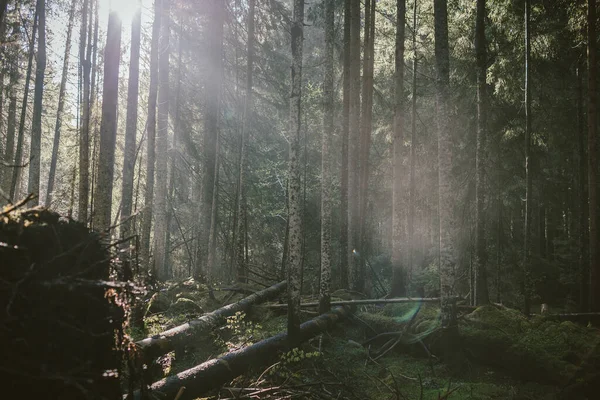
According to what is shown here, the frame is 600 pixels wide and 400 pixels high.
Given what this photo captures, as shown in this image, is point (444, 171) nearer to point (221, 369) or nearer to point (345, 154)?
point (345, 154)

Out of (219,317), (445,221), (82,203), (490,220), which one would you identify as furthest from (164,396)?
(490,220)

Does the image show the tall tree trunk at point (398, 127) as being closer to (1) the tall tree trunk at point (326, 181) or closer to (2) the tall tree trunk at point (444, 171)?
(1) the tall tree trunk at point (326, 181)

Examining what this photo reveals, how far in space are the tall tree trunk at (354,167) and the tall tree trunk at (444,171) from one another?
5043 mm

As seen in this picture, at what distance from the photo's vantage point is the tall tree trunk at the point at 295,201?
7.74m

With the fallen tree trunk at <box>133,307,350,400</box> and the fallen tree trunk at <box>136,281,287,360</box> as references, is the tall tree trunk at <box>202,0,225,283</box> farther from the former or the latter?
the fallen tree trunk at <box>133,307,350,400</box>

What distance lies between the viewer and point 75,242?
3029 mm

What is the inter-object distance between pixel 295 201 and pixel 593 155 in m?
10.8

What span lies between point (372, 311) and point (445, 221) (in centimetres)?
456

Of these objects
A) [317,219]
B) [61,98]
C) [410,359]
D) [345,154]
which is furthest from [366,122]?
[61,98]

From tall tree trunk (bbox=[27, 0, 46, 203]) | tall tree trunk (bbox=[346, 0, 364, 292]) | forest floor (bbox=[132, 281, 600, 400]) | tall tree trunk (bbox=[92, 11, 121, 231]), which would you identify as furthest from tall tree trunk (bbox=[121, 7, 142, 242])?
tall tree trunk (bbox=[27, 0, 46, 203])

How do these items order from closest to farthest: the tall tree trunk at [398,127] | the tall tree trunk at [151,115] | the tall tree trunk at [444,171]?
the tall tree trunk at [444,171], the tall tree trunk at [151,115], the tall tree trunk at [398,127]

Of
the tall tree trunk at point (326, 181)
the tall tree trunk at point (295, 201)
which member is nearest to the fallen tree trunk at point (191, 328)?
the tall tree trunk at point (295, 201)

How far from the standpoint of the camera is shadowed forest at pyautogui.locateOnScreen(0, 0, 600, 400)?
3072 millimetres

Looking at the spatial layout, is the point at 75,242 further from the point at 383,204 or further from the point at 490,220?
the point at 383,204
